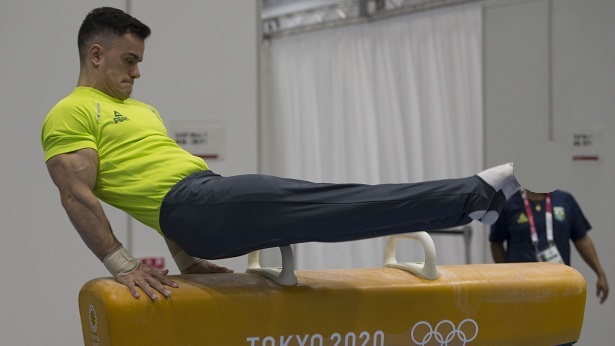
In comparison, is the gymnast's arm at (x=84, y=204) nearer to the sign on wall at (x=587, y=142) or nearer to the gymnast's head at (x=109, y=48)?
the gymnast's head at (x=109, y=48)

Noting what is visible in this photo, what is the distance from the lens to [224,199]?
2.47 metres

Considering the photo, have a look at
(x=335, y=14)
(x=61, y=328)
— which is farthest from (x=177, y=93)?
(x=335, y=14)

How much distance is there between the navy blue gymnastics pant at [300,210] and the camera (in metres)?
2.35

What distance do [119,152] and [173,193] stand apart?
0.24 metres

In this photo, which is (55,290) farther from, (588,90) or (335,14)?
(335,14)

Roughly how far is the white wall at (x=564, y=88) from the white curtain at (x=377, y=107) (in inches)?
67.9

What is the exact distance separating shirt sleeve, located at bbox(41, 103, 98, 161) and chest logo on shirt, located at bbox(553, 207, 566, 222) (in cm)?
341

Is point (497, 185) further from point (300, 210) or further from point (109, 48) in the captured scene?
point (109, 48)

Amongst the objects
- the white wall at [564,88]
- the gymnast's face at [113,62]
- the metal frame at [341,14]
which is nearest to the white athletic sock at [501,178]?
the gymnast's face at [113,62]

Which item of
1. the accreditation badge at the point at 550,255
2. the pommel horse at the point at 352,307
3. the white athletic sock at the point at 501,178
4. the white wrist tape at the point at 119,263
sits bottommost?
the accreditation badge at the point at 550,255

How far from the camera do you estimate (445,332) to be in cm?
280

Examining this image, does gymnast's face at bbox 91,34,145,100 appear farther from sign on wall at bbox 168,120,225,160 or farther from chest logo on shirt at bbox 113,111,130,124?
sign on wall at bbox 168,120,225,160

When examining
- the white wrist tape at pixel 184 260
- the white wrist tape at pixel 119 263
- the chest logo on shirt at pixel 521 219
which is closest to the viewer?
the white wrist tape at pixel 119 263

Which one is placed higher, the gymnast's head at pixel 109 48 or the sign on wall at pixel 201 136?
the gymnast's head at pixel 109 48
